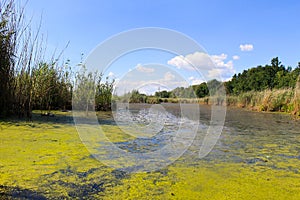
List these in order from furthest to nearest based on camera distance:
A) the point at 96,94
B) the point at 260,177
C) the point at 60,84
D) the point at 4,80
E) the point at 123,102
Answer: the point at 123,102 < the point at 96,94 < the point at 60,84 < the point at 4,80 < the point at 260,177

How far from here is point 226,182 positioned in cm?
177

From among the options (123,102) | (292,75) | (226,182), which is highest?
(292,75)

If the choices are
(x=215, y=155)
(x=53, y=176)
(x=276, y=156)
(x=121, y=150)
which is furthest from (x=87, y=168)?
(x=276, y=156)

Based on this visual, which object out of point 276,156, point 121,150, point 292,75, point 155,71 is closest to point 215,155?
point 276,156

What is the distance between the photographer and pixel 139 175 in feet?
6.02

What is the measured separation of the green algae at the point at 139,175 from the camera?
4.94ft

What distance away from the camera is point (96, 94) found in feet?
24.2

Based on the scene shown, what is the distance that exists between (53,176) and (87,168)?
288mm

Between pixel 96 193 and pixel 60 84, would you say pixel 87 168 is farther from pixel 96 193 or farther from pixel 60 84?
pixel 60 84

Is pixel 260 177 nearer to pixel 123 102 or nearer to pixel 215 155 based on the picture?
pixel 215 155

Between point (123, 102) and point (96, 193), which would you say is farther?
point (123, 102)

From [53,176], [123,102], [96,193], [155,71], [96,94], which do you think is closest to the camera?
[96,193]

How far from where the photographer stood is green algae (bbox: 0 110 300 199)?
1.51 meters

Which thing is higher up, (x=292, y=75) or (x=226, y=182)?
(x=292, y=75)
